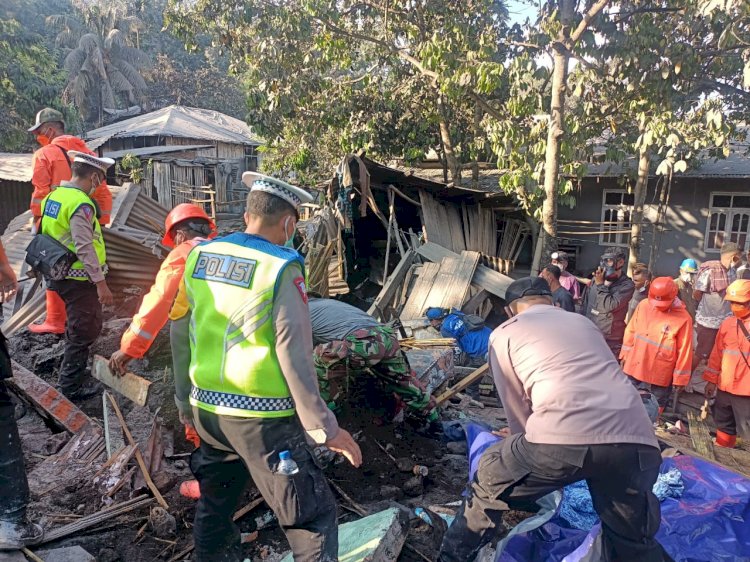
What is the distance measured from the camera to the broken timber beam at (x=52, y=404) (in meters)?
3.87

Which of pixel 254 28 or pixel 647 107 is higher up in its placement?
pixel 254 28

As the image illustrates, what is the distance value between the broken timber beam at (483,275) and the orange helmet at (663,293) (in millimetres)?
3479

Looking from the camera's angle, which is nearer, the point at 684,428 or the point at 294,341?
the point at 294,341

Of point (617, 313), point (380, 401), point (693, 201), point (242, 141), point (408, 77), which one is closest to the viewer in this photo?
point (380, 401)

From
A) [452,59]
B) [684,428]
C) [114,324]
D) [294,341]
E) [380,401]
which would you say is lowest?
[684,428]

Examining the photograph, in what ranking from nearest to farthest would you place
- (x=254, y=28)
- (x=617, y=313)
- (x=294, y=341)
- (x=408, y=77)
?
(x=294, y=341)
(x=617, y=313)
(x=254, y=28)
(x=408, y=77)

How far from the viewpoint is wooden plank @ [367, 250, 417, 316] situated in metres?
8.60

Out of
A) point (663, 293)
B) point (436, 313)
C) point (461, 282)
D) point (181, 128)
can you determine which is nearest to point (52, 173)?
point (436, 313)

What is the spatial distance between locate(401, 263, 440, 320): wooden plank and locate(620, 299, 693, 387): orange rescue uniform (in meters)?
3.38

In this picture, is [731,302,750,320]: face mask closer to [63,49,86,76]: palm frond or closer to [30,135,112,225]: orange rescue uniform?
[30,135,112,225]: orange rescue uniform

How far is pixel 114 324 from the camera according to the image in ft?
17.0

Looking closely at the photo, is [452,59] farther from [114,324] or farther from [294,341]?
[294,341]

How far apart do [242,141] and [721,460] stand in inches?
852

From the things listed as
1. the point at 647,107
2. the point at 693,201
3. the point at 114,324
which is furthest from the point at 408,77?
the point at 114,324
